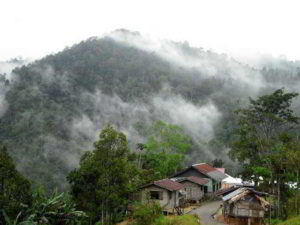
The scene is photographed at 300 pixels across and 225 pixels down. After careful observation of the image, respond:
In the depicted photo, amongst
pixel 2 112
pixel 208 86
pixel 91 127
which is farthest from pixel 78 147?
pixel 208 86

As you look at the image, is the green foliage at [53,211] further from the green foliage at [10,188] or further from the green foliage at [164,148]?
the green foliage at [164,148]

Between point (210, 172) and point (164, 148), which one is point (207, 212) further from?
point (210, 172)

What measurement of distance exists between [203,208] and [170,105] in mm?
70102

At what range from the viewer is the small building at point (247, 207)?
25078 millimetres

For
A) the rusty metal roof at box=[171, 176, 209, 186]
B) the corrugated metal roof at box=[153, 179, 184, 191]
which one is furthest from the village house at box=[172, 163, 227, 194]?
the corrugated metal roof at box=[153, 179, 184, 191]

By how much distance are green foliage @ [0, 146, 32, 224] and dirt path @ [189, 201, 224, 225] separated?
1322 cm

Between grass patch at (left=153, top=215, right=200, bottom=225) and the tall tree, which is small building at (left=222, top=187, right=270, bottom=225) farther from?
grass patch at (left=153, top=215, right=200, bottom=225)

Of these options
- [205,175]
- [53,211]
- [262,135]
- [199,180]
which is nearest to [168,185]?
[199,180]

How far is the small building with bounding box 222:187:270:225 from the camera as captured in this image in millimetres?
25078

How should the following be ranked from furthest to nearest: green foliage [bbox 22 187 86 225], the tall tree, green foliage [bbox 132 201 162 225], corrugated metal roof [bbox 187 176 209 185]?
corrugated metal roof [bbox 187 176 209 185] < the tall tree < green foliage [bbox 132 201 162 225] < green foliage [bbox 22 187 86 225]

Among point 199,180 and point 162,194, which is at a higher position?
point 199,180

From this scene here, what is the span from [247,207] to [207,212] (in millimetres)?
5709

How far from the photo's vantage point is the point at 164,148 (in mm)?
40781

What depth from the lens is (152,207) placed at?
23.6 m
